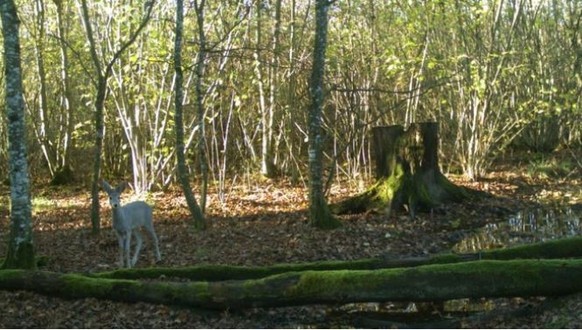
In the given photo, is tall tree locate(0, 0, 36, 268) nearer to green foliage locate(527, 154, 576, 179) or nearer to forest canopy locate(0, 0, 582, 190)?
forest canopy locate(0, 0, 582, 190)

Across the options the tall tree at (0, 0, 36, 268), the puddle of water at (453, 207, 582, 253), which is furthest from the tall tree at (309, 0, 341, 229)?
the tall tree at (0, 0, 36, 268)

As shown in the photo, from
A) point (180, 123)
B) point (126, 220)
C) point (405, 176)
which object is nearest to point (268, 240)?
point (126, 220)

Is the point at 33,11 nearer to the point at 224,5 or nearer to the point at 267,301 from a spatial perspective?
the point at 224,5

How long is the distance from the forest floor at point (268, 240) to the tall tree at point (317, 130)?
11.8 inches

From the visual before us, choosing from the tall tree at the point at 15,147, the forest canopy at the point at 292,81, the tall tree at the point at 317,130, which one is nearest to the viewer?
the tall tree at the point at 15,147

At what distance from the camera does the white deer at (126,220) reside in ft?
33.9

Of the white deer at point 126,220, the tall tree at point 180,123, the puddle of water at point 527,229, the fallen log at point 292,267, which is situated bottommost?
the puddle of water at point 527,229

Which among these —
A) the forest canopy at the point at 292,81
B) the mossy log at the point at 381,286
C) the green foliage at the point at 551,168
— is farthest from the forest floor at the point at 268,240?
the forest canopy at the point at 292,81

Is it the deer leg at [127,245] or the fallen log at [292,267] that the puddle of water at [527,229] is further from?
the deer leg at [127,245]

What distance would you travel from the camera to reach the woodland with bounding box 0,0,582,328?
307 inches

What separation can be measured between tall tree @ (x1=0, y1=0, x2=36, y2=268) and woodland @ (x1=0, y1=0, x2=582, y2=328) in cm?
3

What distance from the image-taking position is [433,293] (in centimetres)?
761

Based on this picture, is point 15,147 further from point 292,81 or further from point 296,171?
point 296,171

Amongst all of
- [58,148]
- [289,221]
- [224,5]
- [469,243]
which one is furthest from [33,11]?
[469,243]
